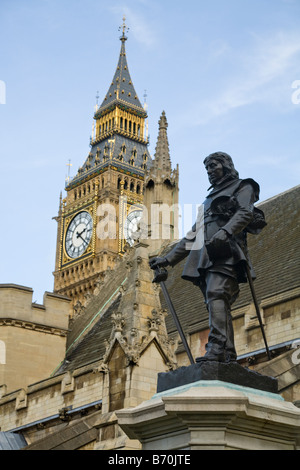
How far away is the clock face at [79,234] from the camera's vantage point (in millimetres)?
74750

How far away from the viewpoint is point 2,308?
29016mm

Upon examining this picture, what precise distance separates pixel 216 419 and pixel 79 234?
6968 centimetres

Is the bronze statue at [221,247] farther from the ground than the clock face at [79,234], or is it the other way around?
A: the clock face at [79,234]

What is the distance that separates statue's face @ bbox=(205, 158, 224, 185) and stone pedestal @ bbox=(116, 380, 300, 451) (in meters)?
2.08

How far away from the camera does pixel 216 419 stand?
6.56 m

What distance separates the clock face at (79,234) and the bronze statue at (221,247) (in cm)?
6631

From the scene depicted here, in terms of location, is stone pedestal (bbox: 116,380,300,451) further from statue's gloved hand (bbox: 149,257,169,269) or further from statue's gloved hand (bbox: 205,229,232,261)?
statue's gloved hand (bbox: 149,257,169,269)

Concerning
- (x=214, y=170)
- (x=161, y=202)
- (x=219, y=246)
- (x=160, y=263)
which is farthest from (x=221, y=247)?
(x=161, y=202)

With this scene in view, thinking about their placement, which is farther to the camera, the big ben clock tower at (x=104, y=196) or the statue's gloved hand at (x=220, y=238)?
the big ben clock tower at (x=104, y=196)

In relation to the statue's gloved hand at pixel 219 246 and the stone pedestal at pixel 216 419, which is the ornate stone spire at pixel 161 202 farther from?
the stone pedestal at pixel 216 419

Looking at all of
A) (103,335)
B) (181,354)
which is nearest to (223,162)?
(181,354)

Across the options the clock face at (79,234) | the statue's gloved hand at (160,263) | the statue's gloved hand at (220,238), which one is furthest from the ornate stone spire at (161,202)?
the clock face at (79,234)

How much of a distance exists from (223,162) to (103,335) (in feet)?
66.9

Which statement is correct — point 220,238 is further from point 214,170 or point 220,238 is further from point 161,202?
point 161,202
